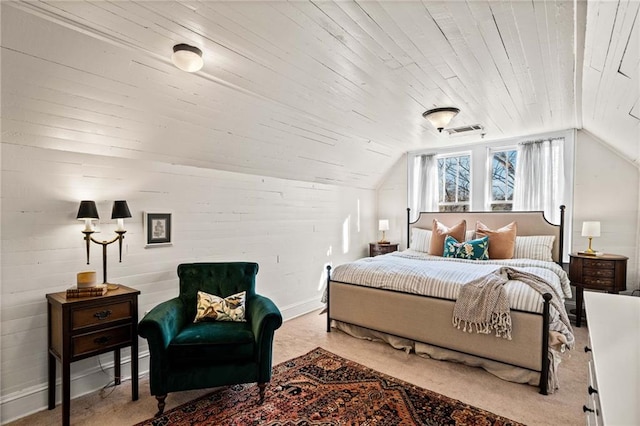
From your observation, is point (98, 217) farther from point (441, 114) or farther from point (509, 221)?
point (509, 221)

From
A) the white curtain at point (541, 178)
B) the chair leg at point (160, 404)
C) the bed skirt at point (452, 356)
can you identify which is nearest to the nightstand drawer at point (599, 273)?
the white curtain at point (541, 178)

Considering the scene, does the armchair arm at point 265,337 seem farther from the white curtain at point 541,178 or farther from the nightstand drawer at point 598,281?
the white curtain at point 541,178

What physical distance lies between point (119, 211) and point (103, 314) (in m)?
0.76

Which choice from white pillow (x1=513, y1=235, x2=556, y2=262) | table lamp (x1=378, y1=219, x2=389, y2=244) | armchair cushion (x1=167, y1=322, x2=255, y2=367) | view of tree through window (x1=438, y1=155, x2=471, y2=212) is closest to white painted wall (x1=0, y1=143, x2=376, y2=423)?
armchair cushion (x1=167, y1=322, x2=255, y2=367)

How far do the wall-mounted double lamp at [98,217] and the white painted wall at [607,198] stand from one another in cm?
522

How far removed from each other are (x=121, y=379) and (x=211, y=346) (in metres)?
1.07

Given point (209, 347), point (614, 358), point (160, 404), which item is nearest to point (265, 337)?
point (209, 347)

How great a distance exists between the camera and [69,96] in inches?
85.3

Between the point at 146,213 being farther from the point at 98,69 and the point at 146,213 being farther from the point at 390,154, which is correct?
the point at 390,154

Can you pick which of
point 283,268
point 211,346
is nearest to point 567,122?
point 283,268

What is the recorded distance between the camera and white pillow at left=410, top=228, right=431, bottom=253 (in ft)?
16.4

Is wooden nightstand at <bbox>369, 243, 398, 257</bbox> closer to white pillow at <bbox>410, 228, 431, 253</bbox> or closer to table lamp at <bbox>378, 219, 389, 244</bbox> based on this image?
table lamp at <bbox>378, 219, 389, 244</bbox>

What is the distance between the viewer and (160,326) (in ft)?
7.29

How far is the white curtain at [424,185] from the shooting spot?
18.4 feet
